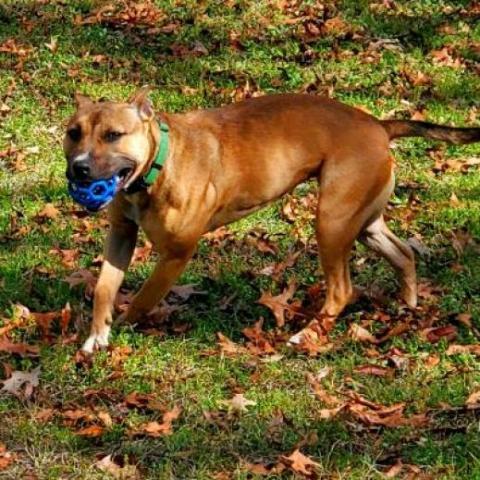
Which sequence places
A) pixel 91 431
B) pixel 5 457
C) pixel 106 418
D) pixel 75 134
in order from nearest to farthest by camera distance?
pixel 5 457
pixel 91 431
pixel 106 418
pixel 75 134

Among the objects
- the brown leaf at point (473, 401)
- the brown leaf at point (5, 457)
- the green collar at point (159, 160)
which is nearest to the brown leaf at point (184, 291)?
the green collar at point (159, 160)

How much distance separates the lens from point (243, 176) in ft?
20.4

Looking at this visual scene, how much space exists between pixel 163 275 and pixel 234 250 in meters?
1.58

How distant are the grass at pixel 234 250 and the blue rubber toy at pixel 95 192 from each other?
97cm

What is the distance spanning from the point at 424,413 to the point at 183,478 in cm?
132

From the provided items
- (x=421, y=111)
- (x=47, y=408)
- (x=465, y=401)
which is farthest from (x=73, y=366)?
(x=421, y=111)

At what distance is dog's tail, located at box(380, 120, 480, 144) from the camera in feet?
20.5

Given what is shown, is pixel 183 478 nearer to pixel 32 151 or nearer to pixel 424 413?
pixel 424 413

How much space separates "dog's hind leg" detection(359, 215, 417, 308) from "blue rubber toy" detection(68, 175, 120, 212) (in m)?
1.95

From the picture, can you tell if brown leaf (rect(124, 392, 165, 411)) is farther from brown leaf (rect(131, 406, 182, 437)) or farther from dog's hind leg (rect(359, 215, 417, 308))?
dog's hind leg (rect(359, 215, 417, 308))

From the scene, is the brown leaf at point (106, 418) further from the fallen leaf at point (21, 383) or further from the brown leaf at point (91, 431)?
the fallen leaf at point (21, 383)

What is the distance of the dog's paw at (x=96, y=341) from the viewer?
5907mm

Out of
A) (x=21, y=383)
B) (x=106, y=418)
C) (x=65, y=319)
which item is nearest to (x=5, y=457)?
(x=106, y=418)

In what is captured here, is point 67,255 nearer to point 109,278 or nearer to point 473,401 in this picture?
point 109,278
